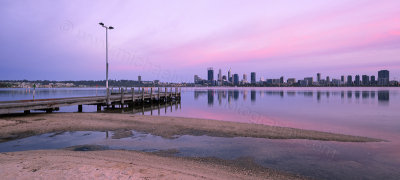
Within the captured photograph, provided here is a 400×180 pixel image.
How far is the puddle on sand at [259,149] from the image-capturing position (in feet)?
25.8

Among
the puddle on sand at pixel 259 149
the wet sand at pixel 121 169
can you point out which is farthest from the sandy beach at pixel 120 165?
the puddle on sand at pixel 259 149

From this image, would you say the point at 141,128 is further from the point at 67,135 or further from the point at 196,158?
the point at 196,158

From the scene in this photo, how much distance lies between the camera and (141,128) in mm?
14289

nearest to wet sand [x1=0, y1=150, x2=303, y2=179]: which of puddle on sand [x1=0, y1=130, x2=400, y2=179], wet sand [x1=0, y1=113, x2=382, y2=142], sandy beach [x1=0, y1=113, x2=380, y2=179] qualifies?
sandy beach [x1=0, y1=113, x2=380, y2=179]

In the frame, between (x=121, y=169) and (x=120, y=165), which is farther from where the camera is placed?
(x=120, y=165)

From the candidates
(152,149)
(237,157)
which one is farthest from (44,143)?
(237,157)

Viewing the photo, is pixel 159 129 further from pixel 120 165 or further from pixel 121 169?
pixel 121 169

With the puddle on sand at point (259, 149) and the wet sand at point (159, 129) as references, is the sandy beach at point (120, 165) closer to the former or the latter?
the wet sand at point (159, 129)

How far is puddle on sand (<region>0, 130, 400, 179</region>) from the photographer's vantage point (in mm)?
7852

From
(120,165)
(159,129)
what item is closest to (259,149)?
(120,165)

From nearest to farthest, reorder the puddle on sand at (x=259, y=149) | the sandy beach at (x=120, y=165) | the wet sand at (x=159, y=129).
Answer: the sandy beach at (x=120, y=165) → the puddle on sand at (x=259, y=149) → the wet sand at (x=159, y=129)

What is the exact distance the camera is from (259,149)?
9977 millimetres

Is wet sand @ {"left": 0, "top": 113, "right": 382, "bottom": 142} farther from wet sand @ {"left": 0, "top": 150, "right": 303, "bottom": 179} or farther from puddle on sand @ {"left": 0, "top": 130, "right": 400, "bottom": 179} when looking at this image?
wet sand @ {"left": 0, "top": 150, "right": 303, "bottom": 179}

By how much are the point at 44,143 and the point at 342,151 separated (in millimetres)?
13418
